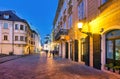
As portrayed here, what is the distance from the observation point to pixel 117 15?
12.0 m

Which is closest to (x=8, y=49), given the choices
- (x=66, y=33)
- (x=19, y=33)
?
(x=19, y=33)

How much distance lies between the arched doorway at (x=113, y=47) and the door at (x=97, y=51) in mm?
872

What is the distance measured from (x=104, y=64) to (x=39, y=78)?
5010mm

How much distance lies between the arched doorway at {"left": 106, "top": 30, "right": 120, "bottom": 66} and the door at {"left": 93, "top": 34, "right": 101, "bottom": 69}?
872 mm

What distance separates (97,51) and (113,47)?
229cm

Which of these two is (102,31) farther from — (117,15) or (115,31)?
(117,15)

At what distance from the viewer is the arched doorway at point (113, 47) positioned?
41.8ft

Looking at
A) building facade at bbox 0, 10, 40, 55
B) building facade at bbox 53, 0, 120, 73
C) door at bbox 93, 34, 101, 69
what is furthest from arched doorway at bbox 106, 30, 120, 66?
building facade at bbox 0, 10, 40, 55

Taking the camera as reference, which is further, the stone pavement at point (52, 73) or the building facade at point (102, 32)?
the building facade at point (102, 32)

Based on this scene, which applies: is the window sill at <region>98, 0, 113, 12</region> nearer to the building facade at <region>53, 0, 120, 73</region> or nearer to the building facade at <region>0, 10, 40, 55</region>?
the building facade at <region>53, 0, 120, 73</region>

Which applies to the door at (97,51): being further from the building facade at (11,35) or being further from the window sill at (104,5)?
the building facade at (11,35)

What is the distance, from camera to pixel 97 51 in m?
15.6

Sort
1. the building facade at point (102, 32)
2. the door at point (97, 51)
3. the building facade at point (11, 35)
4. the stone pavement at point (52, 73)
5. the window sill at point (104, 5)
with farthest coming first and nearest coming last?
the building facade at point (11, 35)
the door at point (97, 51)
the window sill at point (104, 5)
the building facade at point (102, 32)
the stone pavement at point (52, 73)

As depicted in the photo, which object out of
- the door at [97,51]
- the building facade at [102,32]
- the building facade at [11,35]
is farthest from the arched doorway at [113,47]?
the building facade at [11,35]
